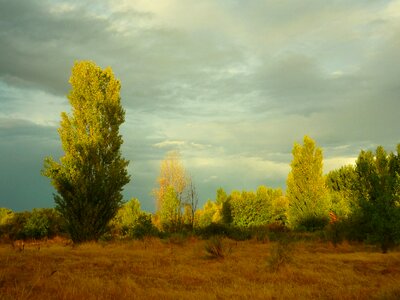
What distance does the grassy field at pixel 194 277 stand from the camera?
288 inches

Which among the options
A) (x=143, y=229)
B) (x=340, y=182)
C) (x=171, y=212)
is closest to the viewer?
(x=143, y=229)

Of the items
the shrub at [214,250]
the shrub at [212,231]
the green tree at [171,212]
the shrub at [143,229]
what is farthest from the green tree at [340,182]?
the shrub at [214,250]

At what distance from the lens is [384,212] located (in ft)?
53.1

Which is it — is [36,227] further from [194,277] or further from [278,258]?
[194,277]

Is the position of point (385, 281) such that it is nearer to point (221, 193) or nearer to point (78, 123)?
point (78, 123)

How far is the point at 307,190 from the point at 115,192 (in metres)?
17.9

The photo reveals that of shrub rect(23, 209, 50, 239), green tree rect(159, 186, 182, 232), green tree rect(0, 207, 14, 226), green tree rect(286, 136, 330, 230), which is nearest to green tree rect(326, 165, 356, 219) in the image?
green tree rect(286, 136, 330, 230)

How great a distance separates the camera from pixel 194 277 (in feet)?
31.7

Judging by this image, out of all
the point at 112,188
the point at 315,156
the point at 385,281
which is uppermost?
the point at 315,156

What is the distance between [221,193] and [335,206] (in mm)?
22440

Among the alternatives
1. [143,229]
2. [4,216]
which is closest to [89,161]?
[143,229]

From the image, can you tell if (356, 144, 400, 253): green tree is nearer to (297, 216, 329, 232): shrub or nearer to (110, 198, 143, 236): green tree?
(297, 216, 329, 232): shrub

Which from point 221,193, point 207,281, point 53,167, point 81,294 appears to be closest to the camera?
point 81,294

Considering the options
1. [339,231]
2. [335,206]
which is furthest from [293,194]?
[339,231]
